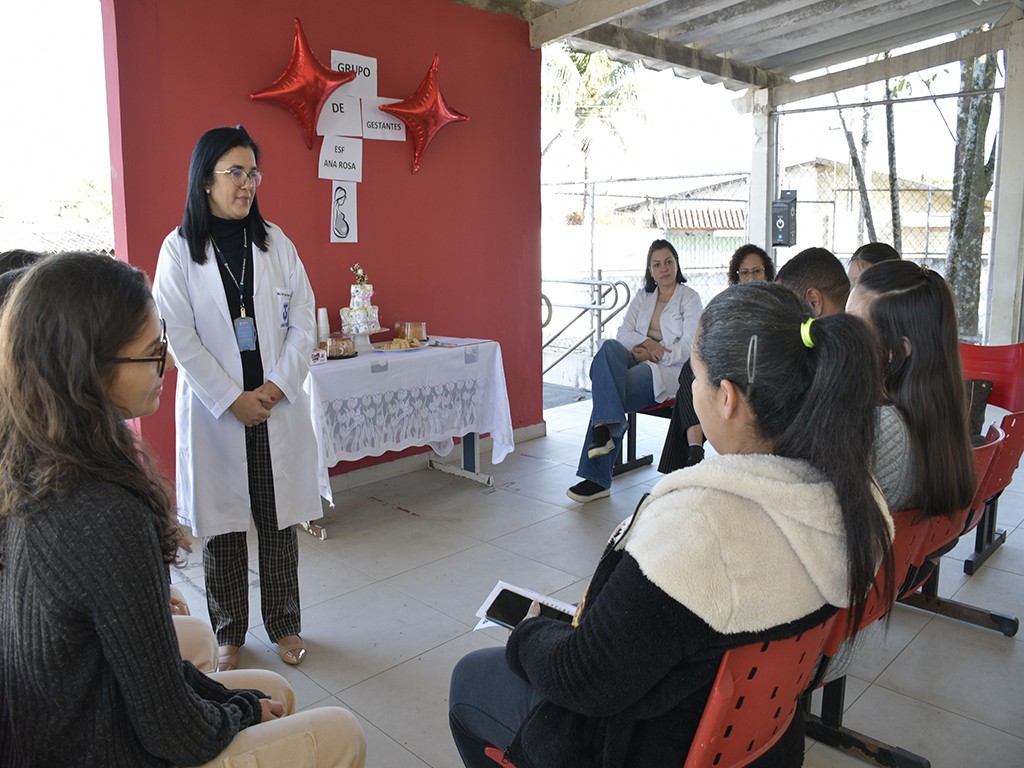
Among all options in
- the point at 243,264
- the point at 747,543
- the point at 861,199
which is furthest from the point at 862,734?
the point at 861,199

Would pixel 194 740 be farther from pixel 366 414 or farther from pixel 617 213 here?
pixel 617 213

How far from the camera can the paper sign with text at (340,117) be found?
3920 millimetres

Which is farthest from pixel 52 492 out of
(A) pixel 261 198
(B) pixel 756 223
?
(B) pixel 756 223

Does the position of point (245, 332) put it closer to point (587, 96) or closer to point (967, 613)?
point (967, 613)

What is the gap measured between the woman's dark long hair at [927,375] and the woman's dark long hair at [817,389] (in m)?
0.79

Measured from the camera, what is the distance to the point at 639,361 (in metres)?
4.20

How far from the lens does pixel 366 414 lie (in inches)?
145

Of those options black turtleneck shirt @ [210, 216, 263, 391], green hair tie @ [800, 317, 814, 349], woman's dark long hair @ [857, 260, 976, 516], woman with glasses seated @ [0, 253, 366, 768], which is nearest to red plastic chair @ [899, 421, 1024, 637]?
woman's dark long hair @ [857, 260, 976, 516]

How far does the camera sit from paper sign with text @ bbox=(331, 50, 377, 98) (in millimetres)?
3945

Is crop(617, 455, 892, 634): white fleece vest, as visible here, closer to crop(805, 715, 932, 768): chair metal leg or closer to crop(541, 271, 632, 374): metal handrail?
crop(805, 715, 932, 768): chair metal leg

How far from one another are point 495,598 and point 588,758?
1.35 ft

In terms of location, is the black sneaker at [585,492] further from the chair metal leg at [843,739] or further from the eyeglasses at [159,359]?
the eyeglasses at [159,359]

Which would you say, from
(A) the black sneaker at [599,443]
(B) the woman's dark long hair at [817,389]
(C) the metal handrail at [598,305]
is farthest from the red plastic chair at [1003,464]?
(C) the metal handrail at [598,305]

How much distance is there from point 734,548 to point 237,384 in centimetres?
181
